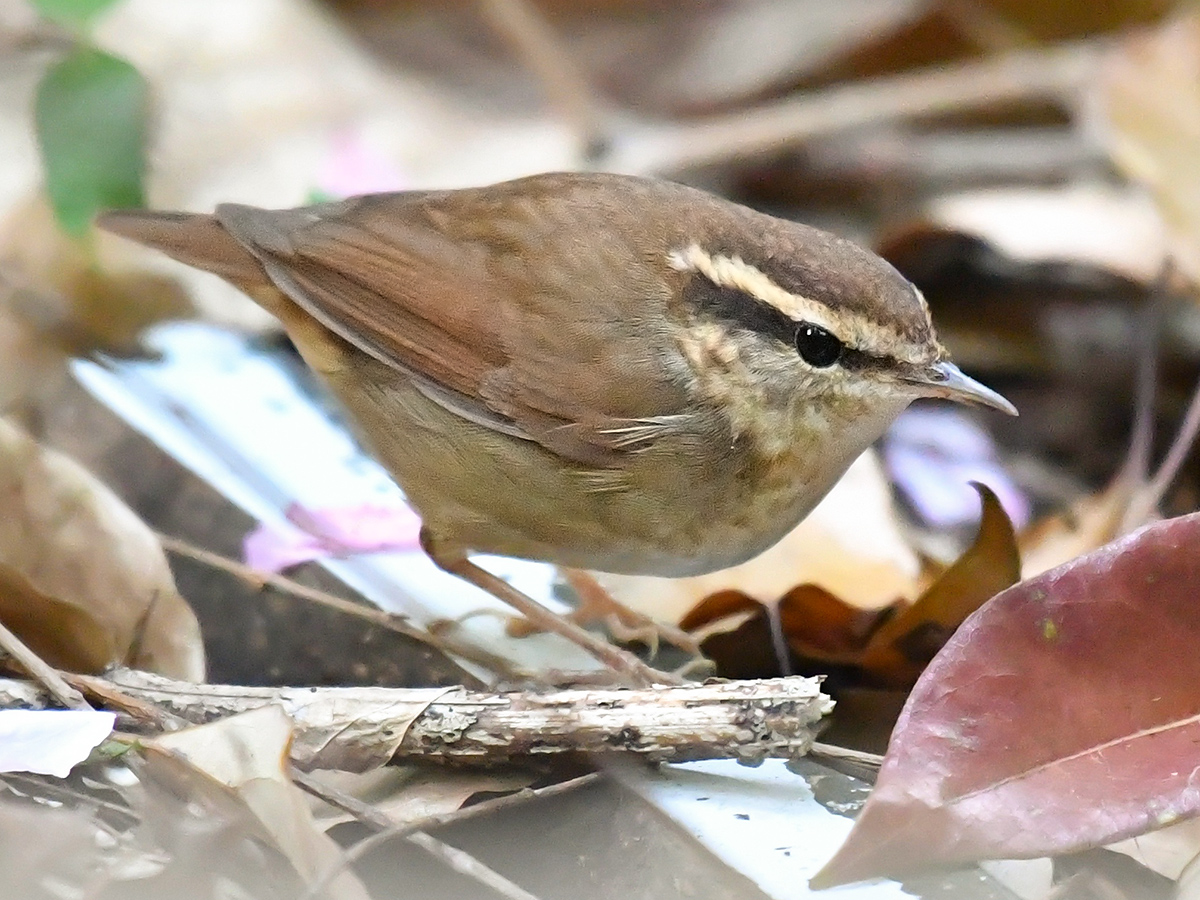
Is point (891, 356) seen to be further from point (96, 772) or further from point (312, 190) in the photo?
point (312, 190)

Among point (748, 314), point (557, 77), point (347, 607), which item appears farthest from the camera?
point (557, 77)

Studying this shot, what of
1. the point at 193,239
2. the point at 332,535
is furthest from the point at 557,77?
the point at 332,535

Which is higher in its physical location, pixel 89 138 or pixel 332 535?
pixel 89 138

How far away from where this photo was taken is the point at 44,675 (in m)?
2.44

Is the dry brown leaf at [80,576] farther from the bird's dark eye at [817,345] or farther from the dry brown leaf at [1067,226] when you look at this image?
the dry brown leaf at [1067,226]

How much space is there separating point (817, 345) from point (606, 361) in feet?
1.38

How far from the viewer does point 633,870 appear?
7.63ft

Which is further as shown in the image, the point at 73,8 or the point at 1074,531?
the point at 1074,531

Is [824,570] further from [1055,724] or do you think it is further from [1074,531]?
[1055,724]

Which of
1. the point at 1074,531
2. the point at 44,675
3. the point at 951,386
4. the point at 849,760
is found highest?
the point at 951,386

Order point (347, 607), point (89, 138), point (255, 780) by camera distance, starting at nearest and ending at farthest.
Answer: point (255, 780)
point (347, 607)
point (89, 138)

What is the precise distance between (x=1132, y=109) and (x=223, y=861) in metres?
3.52

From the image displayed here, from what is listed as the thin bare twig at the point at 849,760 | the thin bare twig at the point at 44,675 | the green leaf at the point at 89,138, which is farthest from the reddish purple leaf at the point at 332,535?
the thin bare twig at the point at 849,760

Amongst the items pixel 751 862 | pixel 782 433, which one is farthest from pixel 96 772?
pixel 782 433
